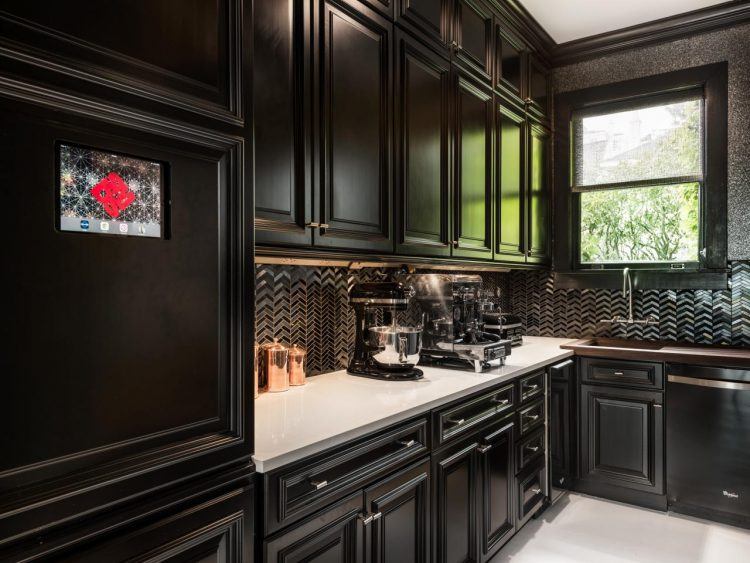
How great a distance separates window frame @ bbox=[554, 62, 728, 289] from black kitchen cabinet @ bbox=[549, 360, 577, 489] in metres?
0.85

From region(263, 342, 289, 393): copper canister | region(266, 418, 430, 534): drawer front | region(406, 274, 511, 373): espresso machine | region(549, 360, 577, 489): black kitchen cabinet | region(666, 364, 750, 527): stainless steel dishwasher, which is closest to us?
region(266, 418, 430, 534): drawer front

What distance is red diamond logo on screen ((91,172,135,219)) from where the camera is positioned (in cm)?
84

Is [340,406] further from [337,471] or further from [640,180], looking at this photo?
[640,180]

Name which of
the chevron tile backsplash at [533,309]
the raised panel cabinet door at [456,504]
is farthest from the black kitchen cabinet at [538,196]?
the raised panel cabinet door at [456,504]

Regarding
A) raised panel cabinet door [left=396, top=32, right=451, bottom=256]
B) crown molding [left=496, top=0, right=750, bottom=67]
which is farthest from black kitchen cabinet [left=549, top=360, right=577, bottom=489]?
crown molding [left=496, top=0, right=750, bottom=67]

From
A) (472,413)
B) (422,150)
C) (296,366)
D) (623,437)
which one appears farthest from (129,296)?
(623,437)

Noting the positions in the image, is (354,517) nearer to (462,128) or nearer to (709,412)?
(462,128)

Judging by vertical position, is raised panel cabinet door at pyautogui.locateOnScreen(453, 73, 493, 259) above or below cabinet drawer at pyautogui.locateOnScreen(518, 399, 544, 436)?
above

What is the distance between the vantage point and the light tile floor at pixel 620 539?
2346 mm

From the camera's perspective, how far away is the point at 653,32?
3.23 meters

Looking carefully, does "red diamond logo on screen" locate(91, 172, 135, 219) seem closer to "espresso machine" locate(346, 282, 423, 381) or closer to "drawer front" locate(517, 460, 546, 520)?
"espresso machine" locate(346, 282, 423, 381)

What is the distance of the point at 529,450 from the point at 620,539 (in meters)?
0.65

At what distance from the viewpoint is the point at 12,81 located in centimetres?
73

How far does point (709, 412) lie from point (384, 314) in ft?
6.33
